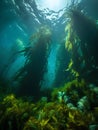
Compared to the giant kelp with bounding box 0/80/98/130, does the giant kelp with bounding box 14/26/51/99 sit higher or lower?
higher

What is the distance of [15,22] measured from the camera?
2123 centimetres

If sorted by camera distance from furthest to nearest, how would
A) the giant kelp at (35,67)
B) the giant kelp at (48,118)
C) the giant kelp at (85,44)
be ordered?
the giant kelp at (35,67) → the giant kelp at (85,44) → the giant kelp at (48,118)

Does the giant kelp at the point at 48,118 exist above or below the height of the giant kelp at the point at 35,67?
below

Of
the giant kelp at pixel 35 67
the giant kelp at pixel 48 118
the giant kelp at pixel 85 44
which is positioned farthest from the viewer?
the giant kelp at pixel 35 67

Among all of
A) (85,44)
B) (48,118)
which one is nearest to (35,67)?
(85,44)

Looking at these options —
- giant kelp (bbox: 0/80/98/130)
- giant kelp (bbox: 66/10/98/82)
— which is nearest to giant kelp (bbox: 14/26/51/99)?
giant kelp (bbox: 66/10/98/82)

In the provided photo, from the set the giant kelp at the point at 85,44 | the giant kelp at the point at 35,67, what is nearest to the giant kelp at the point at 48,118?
the giant kelp at the point at 85,44

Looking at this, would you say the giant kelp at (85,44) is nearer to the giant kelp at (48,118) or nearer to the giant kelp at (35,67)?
the giant kelp at (35,67)

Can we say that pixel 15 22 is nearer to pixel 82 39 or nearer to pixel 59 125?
pixel 82 39

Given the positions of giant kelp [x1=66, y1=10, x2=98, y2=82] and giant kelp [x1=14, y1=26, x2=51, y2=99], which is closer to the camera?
giant kelp [x1=66, y1=10, x2=98, y2=82]

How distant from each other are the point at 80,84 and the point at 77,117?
328 cm

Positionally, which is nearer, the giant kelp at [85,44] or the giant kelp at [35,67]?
the giant kelp at [85,44]

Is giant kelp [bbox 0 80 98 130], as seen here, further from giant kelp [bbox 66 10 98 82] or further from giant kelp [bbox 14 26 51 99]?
giant kelp [bbox 14 26 51 99]

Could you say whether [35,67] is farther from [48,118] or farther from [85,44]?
[48,118]
